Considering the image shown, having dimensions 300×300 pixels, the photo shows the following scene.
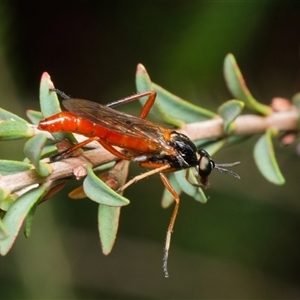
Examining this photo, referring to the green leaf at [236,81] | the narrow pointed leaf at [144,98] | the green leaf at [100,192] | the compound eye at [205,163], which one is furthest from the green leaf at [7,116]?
the green leaf at [236,81]

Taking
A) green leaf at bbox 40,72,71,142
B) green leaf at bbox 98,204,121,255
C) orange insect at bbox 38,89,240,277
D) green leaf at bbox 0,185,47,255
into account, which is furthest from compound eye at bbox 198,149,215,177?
green leaf at bbox 0,185,47,255

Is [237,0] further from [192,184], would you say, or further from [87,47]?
[192,184]

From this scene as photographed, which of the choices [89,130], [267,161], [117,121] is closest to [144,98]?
[117,121]

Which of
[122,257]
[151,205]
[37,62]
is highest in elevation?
[37,62]

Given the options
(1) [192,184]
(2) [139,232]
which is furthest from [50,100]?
(2) [139,232]

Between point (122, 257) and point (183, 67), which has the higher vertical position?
point (183, 67)

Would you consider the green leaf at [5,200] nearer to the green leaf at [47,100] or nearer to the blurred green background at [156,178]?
the green leaf at [47,100]
